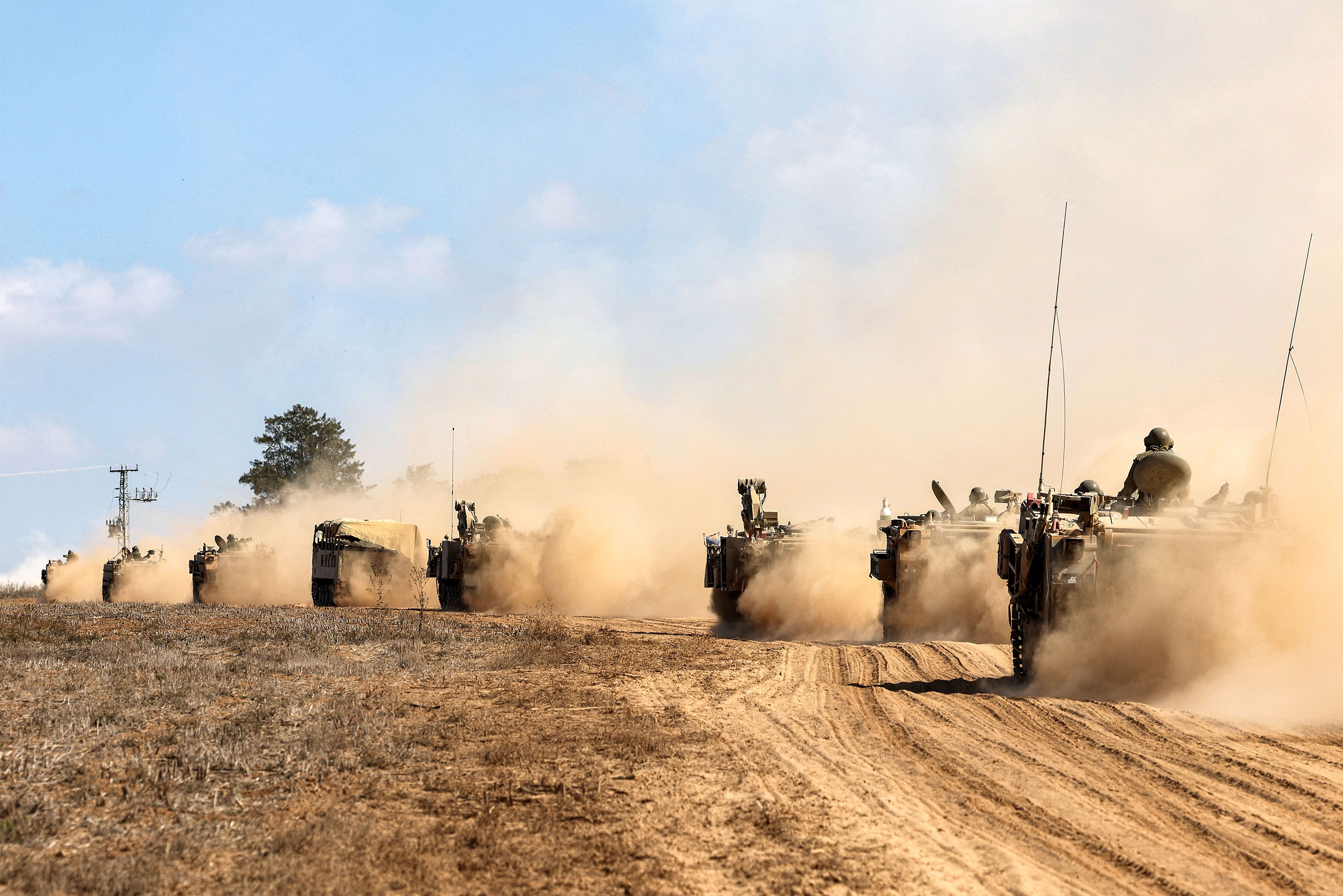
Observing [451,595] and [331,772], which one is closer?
[331,772]

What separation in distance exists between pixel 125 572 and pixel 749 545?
36.0 meters

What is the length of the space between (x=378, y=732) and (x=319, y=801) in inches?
101

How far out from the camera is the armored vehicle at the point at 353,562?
3825cm

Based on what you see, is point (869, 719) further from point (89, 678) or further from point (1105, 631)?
point (89, 678)

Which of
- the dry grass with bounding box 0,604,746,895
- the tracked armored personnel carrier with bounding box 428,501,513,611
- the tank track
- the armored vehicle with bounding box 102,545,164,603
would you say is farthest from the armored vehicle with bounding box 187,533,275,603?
the dry grass with bounding box 0,604,746,895

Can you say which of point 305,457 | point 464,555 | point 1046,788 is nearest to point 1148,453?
point 1046,788

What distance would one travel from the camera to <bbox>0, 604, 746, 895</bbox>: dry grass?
5.88 metres

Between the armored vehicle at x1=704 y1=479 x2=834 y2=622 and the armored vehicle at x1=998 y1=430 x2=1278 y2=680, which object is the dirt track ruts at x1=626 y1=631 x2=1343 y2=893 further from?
the armored vehicle at x1=704 y1=479 x2=834 y2=622

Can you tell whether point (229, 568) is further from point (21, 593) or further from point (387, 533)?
point (21, 593)

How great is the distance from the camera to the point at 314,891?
5.43 m

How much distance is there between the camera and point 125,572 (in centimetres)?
5044

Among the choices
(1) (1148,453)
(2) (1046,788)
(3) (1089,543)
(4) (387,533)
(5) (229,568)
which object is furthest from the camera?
(5) (229,568)

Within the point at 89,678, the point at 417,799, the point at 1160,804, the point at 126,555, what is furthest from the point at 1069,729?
the point at 126,555

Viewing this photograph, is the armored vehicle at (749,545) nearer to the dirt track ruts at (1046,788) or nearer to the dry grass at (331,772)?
the dry grass at (331,772)
